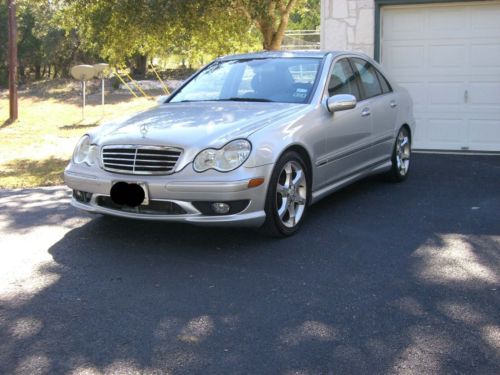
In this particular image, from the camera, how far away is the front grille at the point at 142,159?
15.8ft

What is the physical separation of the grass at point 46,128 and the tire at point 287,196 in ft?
15.2

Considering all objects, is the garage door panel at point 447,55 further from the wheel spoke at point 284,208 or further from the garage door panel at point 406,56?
the wheel spoke at point 284,208

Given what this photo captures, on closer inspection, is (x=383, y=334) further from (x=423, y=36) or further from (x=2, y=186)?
(x=423, y=36)

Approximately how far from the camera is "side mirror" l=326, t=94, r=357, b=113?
5.80 m

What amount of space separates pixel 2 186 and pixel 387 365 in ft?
22.9

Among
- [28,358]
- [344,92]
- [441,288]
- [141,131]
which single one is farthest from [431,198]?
[28,358]

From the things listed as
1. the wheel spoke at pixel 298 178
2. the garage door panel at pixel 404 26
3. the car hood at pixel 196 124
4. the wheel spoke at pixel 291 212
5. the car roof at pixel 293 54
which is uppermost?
the garage door panel at pixel 404 26

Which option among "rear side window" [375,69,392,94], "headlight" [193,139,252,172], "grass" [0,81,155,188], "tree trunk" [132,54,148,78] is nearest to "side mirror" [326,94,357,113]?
"headlight" [193,139,252,172]

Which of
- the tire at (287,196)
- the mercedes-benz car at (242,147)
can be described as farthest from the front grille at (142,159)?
the tire at (287,196)

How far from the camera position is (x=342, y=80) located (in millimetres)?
6402

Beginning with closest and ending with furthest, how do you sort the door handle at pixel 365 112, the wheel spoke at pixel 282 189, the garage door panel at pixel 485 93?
1. the wheel spoke at pixel 282 189
2. the door handle at pixel 365 112
3. the garage door panel at pixel 485 93

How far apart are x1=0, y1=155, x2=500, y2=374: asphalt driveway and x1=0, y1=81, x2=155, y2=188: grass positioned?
4247mm

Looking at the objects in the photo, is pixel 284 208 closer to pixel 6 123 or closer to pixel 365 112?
pixel 365 112

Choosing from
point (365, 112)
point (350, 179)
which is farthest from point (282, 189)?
point (365, 112)
